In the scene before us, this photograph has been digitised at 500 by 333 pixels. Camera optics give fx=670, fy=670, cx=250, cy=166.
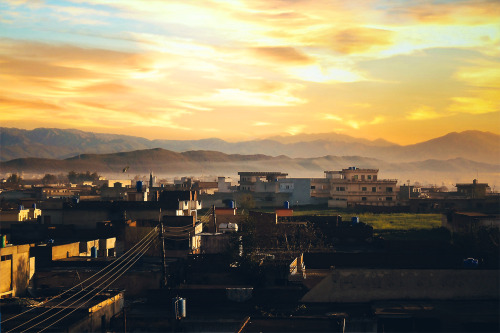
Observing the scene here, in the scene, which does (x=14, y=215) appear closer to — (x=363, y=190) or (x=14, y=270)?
(x=14, y=270)

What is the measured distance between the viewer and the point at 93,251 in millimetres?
54094

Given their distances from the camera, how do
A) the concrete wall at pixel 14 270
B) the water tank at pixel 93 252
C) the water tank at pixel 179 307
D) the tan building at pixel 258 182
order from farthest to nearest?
the tan building at pixel 258 182, the water tank at pixel 93 252, the concrete wall at pixel 14 270, the water tank at pixel 179 307

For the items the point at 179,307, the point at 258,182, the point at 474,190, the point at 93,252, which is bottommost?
the point at 179,307

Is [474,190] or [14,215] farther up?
[474,190]

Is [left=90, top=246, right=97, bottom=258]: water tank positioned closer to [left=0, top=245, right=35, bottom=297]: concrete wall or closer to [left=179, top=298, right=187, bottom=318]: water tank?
[left=0, top=245, right=35, bottom=297]: concrete wall

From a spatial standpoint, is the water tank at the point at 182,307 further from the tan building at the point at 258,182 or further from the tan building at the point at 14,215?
the tan building at the point at 258,182

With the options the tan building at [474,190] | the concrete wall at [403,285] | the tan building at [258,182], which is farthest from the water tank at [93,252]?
the tan building at [474,190]

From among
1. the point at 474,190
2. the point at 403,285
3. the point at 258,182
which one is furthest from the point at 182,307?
the point at 474,190

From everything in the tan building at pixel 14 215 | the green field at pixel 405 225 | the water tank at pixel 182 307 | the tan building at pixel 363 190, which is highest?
the tan building at pixel 363 190

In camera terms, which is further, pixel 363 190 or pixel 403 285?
pixel 363 190

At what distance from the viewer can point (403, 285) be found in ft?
121

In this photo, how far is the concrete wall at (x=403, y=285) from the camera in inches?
1431

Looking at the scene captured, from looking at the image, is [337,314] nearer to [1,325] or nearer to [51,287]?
[1,325]

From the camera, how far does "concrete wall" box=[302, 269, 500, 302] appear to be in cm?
3634
